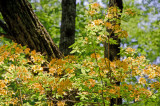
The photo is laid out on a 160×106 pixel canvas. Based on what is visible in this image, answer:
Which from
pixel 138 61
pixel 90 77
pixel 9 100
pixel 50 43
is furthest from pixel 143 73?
pixel 9 100

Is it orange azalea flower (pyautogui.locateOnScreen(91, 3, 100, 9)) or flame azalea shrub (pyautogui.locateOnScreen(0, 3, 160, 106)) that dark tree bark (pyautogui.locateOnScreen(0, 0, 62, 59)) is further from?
orange azalea flower (pyautogui.locateOnScreen(91, 3, 100, 9))

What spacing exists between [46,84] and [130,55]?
5.03 feet

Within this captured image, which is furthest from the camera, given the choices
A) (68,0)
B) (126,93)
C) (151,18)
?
(151,18)

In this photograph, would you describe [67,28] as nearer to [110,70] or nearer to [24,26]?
[24,26]

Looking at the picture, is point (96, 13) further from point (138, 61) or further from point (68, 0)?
point (68, 0)

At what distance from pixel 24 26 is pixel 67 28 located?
5.06 ft

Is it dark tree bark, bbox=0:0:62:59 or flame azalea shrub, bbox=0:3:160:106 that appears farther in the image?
dark tree bark, bbox=0:0:62:59

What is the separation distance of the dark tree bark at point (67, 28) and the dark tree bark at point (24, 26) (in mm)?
976

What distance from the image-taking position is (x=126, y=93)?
8.59ft

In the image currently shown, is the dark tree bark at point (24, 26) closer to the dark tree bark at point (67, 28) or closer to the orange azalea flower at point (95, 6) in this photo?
the dark tree bark at point (67, 28)

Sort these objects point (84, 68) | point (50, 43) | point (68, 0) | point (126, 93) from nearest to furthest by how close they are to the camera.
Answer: point (84, 68), point (126, 93), point (50, 43), point (68, 0)

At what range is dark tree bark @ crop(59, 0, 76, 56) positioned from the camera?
429cm

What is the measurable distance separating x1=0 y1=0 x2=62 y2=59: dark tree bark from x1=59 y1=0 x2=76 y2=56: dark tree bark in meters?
0.98

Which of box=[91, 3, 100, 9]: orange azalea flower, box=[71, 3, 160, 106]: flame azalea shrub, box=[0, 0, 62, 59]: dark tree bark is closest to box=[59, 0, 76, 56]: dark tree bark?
box=[0, 0, 62, 59]: dark tree bark
